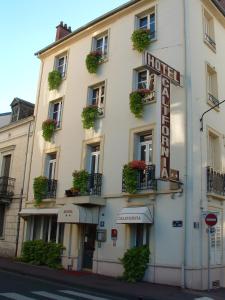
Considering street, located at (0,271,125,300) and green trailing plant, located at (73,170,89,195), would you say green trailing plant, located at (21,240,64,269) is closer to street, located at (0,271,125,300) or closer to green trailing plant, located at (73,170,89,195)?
green trailing plant, located at (73,170,89,195)

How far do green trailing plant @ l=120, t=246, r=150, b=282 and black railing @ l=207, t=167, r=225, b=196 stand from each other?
3.40 metres

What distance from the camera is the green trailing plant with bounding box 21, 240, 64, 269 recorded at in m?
17.4

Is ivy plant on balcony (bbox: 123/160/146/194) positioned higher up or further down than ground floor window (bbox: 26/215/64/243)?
higher up

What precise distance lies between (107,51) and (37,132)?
609 centimetres

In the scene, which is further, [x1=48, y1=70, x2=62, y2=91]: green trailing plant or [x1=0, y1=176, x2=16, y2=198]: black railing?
[x1=0, y1=176, x2=16, y2=198]: black railing

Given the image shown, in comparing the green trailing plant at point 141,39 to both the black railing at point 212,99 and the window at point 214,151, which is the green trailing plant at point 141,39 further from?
the window at point 214,151

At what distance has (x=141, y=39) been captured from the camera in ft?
54.4

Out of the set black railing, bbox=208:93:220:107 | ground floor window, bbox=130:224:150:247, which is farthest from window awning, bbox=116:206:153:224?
black railing, bbox=208:93:220:107

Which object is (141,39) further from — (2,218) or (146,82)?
(2,218)

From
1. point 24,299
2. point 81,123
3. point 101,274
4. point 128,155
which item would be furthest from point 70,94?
point 24,299

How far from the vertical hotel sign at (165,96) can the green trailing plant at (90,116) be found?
14.3 ft

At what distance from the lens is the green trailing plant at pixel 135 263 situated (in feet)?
45.7

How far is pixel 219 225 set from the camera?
15.3 metres

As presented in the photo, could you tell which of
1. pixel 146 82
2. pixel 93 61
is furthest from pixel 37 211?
pixel 146 82
